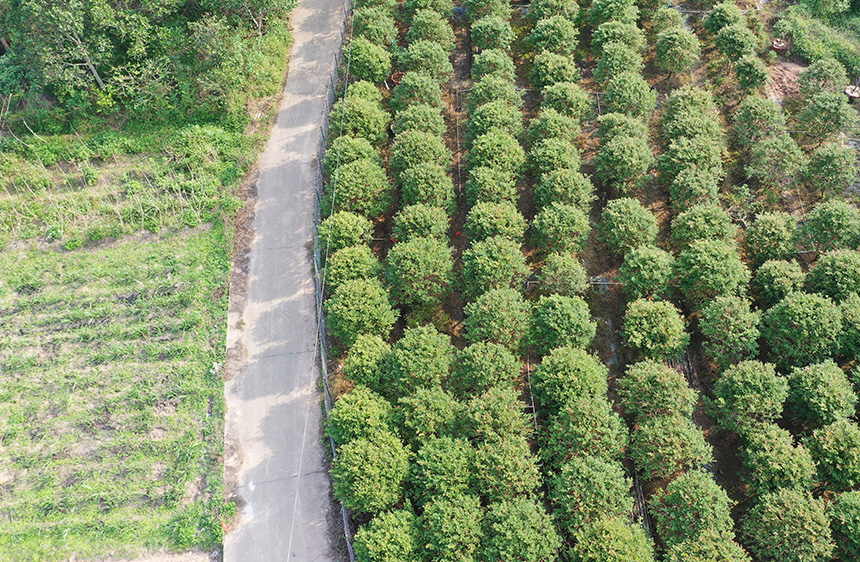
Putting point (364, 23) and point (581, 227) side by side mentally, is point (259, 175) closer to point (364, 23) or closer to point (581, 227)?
point (364, 23)

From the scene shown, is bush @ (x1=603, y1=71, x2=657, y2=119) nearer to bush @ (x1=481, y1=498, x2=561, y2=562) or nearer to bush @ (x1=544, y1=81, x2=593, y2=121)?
bush @ (x1=544, y1=81, x2=593, y2=121)

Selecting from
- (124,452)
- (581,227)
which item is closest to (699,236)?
(581,227)

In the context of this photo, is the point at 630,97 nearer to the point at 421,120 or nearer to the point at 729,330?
the point at 421,120

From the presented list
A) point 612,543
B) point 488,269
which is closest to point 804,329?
point 612,543

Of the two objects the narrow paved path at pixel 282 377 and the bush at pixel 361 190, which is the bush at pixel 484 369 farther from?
the bush at pixel 361 190

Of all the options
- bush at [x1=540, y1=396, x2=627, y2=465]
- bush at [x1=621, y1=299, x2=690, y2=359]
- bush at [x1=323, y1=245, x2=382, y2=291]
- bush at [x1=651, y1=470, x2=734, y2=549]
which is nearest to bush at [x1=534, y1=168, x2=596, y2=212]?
bush at [x1=621, y1=299, x2=690, y2=359]
